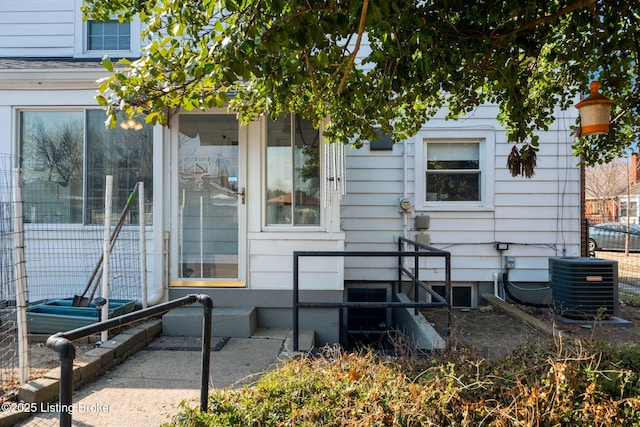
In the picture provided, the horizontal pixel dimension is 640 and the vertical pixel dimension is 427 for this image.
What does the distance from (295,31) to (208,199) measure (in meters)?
2.98

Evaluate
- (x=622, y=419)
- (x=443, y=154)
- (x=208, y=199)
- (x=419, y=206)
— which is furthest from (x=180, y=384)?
(x=443, y=154)

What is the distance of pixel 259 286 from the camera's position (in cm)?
460

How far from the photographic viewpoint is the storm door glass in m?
4.69

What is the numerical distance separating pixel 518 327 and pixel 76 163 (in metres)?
5.84

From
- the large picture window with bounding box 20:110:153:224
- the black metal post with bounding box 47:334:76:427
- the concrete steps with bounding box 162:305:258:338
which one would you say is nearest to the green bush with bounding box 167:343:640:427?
the black metal post with bounding box 47:334:76:427

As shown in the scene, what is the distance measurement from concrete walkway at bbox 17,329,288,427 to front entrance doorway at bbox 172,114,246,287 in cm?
90

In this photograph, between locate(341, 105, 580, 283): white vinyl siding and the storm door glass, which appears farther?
locate(341, 105, 580, 283): white vinyl siding

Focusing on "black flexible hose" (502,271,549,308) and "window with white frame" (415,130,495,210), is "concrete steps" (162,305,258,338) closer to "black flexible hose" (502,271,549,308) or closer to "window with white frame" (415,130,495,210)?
"window with white frame" (415,130,495,210)

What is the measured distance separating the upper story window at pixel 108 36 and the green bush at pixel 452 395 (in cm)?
603

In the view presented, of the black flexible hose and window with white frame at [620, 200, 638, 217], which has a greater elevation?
window with white frame at [620, 200, 638, 217]

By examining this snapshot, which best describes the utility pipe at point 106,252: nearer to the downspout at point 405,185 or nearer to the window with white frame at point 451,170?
the downspout at point 405,185

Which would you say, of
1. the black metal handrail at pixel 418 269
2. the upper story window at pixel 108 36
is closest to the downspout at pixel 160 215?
the upper story window at pixel 108 36

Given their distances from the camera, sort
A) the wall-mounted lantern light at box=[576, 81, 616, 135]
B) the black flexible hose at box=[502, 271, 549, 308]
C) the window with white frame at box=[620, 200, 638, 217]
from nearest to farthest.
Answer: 1. the wall-mounted lantern light at box=[576, 81, 616, 135]
2. the black flexible hose at box=[502, 271, 549, 308]
3. the window with white frame at box=[620, 200, 638, 217]

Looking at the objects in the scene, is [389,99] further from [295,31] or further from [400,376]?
[400,376]
